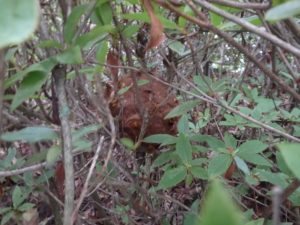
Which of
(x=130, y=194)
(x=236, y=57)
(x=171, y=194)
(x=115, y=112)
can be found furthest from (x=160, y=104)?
(x=236, y=57)

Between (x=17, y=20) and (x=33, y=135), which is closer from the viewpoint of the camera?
(x=17, y=20)

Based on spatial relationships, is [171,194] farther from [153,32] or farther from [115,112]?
[153,32]

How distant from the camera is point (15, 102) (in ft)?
2.58

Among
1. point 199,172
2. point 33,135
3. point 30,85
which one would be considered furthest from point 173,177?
point 30,85

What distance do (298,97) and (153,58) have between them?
807 millimetres

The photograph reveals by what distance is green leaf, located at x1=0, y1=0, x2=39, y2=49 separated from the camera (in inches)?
14.9

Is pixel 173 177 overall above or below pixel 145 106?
below

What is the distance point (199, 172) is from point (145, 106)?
0.85ft

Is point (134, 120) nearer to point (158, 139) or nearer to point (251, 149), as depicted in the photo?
point (158, 139)

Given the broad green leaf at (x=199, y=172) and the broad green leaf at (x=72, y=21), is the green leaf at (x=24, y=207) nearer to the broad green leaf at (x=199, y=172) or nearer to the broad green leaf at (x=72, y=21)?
the broad green leaf at (x=199, y=172)

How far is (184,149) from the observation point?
3.91ft

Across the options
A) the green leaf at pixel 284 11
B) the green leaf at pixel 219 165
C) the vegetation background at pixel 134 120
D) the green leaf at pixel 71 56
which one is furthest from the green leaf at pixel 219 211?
the green leaf at pixel 219 165

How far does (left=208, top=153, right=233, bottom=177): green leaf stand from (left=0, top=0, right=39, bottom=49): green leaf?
0.77 m

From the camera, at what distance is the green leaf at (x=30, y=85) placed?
776 millimetres
